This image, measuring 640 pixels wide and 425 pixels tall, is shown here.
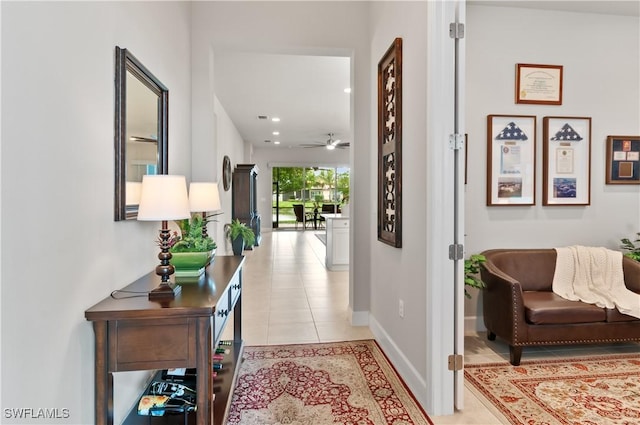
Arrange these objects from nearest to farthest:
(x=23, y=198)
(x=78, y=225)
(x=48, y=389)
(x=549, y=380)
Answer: (x=23, y=198), (x=48, y=389), (x=78, y=225), (x=549, y=380)

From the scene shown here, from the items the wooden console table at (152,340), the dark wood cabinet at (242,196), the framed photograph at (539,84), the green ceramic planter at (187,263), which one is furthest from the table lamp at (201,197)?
the dark wood cabinet at (242,196)

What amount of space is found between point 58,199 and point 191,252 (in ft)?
2.71

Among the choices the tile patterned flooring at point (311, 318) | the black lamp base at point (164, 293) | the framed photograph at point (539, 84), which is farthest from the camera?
the framed photograph at point (539, 84)

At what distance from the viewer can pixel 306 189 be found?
13.2m

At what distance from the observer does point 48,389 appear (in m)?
1.22

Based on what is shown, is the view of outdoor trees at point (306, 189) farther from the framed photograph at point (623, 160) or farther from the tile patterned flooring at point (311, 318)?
the framed photograph at point (623, 160)

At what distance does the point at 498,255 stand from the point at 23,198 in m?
3.38

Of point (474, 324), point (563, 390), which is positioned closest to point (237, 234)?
point (474, 324)

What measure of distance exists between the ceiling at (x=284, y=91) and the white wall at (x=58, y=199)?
8.13 ft

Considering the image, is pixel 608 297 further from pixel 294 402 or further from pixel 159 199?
pixel 159 199

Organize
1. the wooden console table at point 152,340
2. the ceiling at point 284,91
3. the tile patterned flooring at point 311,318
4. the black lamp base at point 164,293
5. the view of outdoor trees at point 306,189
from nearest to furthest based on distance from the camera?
the wooden console table at point 152,340
the black lamp base at point 164,293
the tile patterned flooring at point 311,318
the ceiling at point 284,91
the view of outdoor trees at point 306,189

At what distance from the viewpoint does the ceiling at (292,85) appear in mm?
3396

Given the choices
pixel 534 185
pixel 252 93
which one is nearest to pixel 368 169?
pixel 534 185

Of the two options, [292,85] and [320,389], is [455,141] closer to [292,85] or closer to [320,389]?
[320,389]
